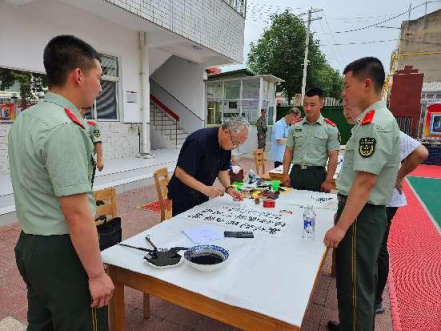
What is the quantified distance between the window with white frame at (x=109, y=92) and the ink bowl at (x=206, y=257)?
588cm

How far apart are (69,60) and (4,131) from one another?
4.92 metres

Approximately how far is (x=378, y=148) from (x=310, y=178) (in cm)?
169

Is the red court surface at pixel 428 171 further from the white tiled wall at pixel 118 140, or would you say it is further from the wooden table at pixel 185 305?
the wooden table at pixel 185 305

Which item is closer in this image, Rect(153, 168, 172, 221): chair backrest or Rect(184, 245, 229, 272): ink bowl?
Rect(184, 245, 229, 272): ink bowl

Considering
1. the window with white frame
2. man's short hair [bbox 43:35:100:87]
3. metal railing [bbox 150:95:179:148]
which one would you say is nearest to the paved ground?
man's short hair [bbox 43:35:100:87]

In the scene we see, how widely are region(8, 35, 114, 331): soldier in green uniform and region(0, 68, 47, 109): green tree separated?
472 cm

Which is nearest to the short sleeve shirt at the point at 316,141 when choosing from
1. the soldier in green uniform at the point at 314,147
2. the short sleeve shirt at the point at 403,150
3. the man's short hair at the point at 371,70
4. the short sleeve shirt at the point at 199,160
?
the soldier in green uniform at the point at 314,147

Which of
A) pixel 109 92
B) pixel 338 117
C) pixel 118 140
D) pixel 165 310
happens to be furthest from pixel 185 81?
pixel 165 310

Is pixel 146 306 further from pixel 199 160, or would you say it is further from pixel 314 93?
pixel 314 93

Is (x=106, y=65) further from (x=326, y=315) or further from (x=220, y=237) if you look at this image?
(x=326, y=315)

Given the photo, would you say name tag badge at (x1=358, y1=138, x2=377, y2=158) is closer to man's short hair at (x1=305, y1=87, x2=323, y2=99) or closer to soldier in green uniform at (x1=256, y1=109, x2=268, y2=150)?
man's short hair at (x1=305, y1=87, x2=323, y2=99)

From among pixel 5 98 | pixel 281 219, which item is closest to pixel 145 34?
pixel 5 98

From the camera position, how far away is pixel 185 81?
10453mm

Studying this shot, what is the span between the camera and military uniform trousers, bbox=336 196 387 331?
150 cm
